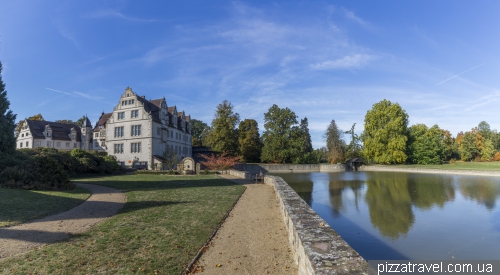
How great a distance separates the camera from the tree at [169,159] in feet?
116

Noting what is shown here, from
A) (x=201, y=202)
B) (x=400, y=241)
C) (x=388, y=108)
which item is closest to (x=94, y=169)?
(x=201, y=202)

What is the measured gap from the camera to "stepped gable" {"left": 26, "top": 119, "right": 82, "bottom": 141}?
5060cm

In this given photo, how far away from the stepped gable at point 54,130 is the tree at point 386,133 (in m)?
58.5

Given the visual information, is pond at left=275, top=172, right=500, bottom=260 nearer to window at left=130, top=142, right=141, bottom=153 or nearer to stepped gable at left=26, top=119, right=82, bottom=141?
window at left=130, top=142, right=141, bottom=153

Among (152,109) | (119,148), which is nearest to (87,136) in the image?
(119,148)

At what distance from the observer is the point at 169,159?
38219 mm

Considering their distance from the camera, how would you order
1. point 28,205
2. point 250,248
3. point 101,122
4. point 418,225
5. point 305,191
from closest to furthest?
point 250,248, point 418,225, point 28,205, point 305,191, point 101,122

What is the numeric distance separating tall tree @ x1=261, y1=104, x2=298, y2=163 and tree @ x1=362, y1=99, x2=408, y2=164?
1509cm

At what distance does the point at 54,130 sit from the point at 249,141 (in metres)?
38.4

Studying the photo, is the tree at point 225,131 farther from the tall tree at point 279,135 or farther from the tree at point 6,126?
the tree at point 6,126

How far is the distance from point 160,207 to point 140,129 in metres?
31.1

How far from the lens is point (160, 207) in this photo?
11.0m

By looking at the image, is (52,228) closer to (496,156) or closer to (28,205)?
(28,205)

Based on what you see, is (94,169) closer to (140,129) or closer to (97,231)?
(140,129)
